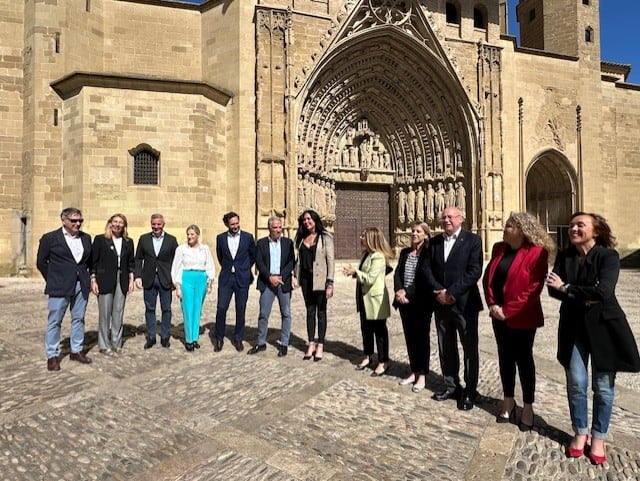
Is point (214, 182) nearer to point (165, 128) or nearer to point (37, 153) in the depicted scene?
point (165, 128)

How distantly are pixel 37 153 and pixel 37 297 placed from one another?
5.94 meters

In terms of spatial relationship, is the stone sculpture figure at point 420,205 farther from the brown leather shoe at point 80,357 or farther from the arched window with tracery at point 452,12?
the brown leather shoe at point 80,357

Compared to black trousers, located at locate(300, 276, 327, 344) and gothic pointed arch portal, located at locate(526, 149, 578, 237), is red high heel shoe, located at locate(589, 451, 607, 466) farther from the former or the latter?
gothic pointed arch portal, located at locate(526, 149, 578, 237)

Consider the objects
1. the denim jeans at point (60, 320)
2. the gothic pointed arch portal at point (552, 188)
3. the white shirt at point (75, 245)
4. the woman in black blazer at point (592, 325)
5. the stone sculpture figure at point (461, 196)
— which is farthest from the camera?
the gothic pointed arch portal at point (552, 188)

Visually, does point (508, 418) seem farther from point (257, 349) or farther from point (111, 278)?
point (111, 278)

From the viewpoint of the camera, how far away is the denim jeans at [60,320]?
14.9 feet

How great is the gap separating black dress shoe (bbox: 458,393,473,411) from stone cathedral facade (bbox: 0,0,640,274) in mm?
11347

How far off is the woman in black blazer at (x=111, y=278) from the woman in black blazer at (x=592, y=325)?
486cm

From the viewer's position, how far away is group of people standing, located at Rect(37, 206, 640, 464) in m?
2.68

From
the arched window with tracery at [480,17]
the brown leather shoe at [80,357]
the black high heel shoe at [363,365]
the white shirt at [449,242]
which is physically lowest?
the black high heel shoe at [363,365]

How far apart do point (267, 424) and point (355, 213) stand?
15646mm

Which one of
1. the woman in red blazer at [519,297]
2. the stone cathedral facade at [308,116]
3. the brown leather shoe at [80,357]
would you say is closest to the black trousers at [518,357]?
the woman in red blazer at [519,297]

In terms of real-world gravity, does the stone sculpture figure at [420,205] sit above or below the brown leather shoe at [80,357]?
above

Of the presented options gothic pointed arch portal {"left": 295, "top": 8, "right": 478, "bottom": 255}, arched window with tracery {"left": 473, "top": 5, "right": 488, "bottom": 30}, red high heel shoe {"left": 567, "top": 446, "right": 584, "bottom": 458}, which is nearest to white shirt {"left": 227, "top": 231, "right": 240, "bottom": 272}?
red high heel shoe {"left": 567, "top": 446, "right": 584, "bottom": 458}
